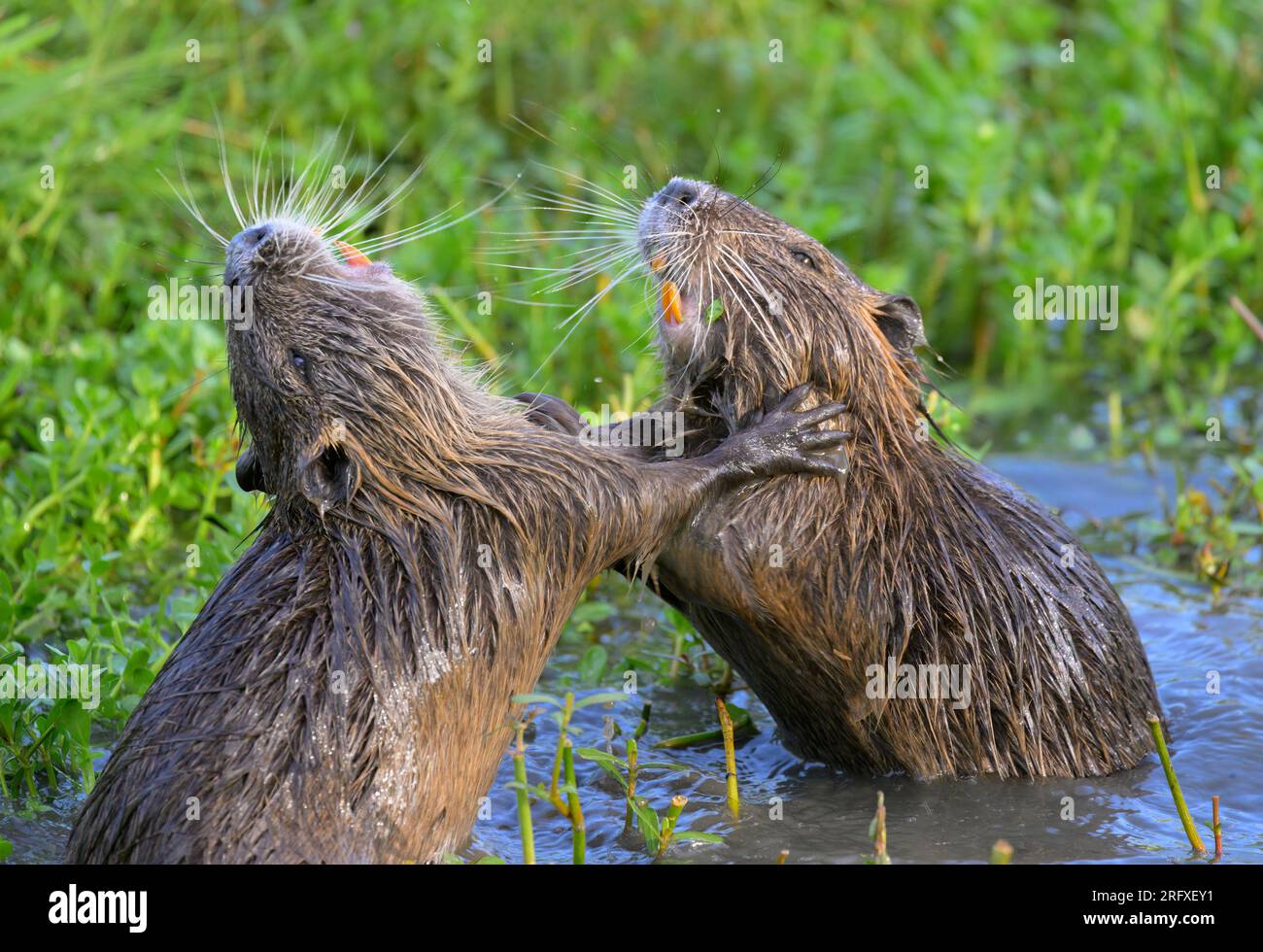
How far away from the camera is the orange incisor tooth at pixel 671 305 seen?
159 inches

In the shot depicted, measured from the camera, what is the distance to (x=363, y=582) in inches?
136

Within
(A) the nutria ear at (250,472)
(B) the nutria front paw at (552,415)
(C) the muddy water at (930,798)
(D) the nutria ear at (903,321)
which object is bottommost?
(C) the muddy water at (930,798)

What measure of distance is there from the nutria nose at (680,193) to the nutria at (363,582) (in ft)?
1.93

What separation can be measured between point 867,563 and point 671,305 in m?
0.72

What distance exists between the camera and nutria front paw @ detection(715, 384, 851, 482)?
152 inches

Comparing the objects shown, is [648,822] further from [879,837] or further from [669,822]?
[879,837]

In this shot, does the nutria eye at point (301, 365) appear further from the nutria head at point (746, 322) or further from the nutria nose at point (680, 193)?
the nutria nose at point (680, 193)

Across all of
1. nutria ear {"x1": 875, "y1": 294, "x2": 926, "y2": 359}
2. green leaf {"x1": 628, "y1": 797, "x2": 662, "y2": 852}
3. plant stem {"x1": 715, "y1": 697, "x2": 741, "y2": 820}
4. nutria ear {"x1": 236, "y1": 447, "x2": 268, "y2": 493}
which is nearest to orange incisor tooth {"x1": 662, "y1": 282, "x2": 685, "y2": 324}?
nutria ear {"x1": 875, "y1": 294, "x2": 926, "y2": 359}

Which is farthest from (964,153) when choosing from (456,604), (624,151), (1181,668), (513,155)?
(456,604)

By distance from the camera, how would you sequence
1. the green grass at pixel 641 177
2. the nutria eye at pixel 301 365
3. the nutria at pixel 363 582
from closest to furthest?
1. the nutria at pixel 363 582
2. the nutria eye at pixel 301 365
3. the green grass at pixel 641 177

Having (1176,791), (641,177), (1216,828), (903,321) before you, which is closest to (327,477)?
(903,321)

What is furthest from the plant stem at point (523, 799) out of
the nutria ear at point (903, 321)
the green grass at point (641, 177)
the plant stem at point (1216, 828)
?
the green grass at point (641, 177)

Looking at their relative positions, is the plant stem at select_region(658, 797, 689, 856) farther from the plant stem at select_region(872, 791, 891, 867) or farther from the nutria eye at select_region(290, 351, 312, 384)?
the nutria eye at select_region(290, 351, 312, 384)
